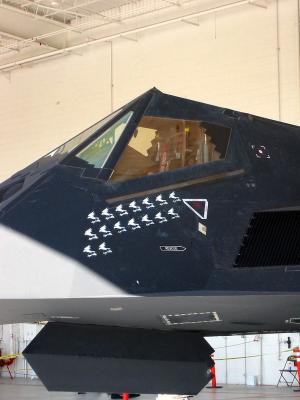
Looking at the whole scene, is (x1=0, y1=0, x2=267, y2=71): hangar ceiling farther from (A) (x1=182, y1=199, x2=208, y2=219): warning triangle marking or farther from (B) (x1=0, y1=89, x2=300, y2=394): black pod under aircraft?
(A) (x1=182, y1=199, x2=208, y2=219): warning triangle marking

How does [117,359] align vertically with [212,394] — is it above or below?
above

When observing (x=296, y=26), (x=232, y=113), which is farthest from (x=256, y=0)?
(x=232, y=113)

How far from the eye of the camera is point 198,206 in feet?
25.5

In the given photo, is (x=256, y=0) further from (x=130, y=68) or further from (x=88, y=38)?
(x=88, y=38)

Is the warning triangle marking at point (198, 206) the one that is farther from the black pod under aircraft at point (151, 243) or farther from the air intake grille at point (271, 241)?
the air intake grille at point (271, 241)

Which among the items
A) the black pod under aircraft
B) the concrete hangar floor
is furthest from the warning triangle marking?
the concrete hangar floor

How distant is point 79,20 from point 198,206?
82.4 ft

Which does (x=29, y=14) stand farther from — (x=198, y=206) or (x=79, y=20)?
(x=198, y=206)

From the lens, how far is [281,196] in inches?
324

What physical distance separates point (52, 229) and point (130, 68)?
903 inches

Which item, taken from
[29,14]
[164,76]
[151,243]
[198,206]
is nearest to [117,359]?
[151,243]

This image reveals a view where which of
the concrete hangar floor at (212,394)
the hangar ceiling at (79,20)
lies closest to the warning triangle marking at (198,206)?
the concrete hangar floor at (212,394)

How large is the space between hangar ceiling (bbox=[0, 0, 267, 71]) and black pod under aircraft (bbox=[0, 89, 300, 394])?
61.1 feet

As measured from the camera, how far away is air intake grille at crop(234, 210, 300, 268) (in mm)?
7805
